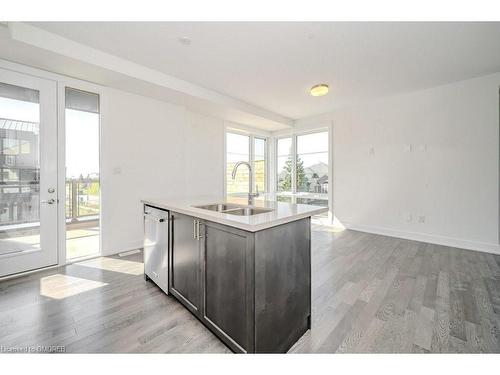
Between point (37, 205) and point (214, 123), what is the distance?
3302mm

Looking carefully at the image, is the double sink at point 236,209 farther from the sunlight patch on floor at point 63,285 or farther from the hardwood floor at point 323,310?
the sunlight patch on floor at point 63,285

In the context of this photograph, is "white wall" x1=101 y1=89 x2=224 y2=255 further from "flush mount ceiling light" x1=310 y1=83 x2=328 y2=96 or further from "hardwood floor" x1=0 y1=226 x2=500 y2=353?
"flush mount ceiling light" x1=310 y1=83 x2=328 y2=96

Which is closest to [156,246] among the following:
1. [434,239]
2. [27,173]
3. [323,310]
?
[323,310]

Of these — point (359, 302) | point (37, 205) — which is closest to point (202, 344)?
point (359, 302)

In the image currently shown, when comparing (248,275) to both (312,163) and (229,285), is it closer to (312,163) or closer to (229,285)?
(229,285)

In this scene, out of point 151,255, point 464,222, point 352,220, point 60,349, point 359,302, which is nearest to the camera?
point 60,349

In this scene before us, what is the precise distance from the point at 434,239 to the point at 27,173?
19.7ft

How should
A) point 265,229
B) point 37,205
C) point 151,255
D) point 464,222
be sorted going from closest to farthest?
point 265,229, point 151,255, point 37,205, point 464,222

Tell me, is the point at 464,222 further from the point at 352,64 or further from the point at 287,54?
the point at 287,54

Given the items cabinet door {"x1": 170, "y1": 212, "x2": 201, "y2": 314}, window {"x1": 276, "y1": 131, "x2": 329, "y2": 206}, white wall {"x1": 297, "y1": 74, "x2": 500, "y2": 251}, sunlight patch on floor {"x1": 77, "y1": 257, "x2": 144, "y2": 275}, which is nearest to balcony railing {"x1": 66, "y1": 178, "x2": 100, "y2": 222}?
sunlight patch on floor {"x1": 77, "y1": 257, "x2": 144, "y2": 275}

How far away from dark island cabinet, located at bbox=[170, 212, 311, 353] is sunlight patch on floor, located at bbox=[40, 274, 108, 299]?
1210mm

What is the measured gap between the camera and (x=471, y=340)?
4.91 feet

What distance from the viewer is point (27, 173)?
2578 mm

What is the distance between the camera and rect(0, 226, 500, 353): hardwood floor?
1463 mm
